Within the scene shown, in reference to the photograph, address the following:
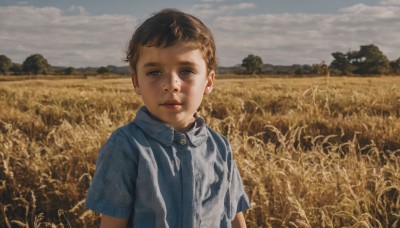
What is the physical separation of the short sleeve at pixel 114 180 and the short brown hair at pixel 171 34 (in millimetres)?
363

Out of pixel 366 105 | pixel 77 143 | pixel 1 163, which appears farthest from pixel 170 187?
pixel 366 105

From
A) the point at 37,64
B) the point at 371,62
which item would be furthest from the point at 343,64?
the point at 37,64

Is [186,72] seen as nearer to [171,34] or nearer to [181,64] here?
[181,64]

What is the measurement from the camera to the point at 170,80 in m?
1.63

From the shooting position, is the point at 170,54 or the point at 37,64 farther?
the point at 37,64

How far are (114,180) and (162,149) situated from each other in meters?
0.20

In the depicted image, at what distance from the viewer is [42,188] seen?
3463mm

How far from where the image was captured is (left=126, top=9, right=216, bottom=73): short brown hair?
167 centimetres

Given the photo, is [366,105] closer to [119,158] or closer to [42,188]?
[42,188]

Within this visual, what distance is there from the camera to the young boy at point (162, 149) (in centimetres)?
164

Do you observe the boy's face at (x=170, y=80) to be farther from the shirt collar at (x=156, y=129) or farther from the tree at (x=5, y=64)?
the tree at (x=5, y=64)

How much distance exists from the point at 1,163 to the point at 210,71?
2.79 m

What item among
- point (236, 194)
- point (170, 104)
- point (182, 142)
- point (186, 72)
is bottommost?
point (236, 194)

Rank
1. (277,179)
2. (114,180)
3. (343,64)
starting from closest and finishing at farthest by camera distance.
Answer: (114,180) < (277,179) < (343,64)
